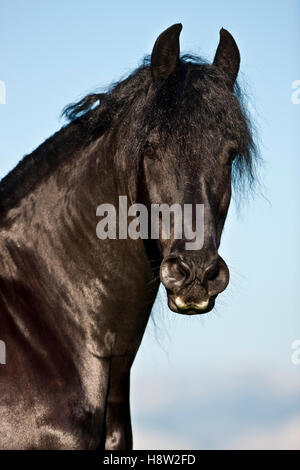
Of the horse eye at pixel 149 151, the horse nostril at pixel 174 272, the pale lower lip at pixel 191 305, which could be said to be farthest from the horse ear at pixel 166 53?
the pale lower lip at pixel 191 305

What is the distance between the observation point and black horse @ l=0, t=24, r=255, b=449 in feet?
17.0

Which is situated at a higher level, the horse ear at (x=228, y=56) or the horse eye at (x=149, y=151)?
the horse ear at (x=228, y=56)

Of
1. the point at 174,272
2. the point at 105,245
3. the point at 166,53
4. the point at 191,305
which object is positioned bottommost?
the point at 191,305

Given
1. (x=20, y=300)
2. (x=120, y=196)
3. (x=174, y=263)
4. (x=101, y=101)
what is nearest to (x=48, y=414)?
(x=20, y=300)

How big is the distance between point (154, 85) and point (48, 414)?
2.75 meters

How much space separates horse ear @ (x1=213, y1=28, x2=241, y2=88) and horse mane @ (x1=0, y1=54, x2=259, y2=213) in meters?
0.14

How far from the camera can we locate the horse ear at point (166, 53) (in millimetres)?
5871

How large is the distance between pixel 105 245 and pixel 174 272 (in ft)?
3.10

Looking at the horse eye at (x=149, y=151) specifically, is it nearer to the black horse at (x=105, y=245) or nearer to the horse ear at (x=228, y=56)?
the black horse at (x=105, y=245)

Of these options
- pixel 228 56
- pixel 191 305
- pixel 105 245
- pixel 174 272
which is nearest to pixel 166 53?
pixel 228 56

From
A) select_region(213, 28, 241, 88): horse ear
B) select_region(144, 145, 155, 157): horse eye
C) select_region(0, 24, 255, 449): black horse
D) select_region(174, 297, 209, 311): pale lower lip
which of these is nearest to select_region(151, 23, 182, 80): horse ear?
select_region(0, 24, 255, 449): black horse

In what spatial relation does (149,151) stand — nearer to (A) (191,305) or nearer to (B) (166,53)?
(B) (166,53)

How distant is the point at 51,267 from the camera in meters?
5.77

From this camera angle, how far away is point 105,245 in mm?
5805
